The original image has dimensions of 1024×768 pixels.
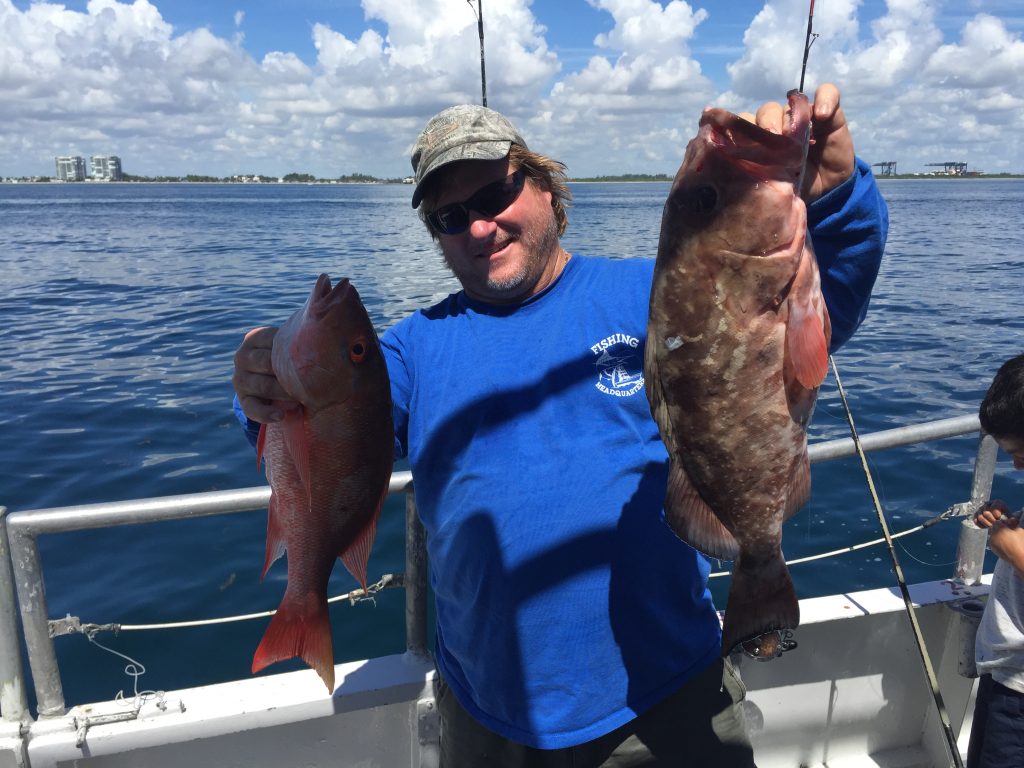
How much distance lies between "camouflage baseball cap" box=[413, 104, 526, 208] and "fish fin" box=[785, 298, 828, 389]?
121 cm

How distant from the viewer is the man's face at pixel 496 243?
2438mm

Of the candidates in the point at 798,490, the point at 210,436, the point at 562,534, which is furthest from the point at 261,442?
the point at 210,436

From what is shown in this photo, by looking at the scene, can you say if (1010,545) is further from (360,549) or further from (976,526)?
(360,549)

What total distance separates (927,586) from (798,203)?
8.97 ft

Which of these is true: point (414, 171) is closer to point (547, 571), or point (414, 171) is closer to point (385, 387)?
point (385, 387)

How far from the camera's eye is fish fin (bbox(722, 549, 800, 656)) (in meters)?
1.80

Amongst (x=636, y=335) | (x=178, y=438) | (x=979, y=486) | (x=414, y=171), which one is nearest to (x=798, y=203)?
(x=636, y=335)

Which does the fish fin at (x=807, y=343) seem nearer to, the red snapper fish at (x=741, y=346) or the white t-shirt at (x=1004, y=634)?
the red snapper fish at (x=741, y=346)

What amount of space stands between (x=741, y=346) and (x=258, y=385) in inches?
47.7

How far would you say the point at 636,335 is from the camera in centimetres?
231

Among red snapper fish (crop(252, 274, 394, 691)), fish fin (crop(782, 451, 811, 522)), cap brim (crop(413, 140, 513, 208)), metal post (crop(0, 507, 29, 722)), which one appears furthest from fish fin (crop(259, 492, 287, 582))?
fish fin (crop(782, 451, 811, 522))

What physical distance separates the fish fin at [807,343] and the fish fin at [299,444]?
120 centimetres

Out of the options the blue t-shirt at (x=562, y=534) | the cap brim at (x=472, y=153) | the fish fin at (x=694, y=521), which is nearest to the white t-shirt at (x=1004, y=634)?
the blue t-shirt at (x=562, y=534)

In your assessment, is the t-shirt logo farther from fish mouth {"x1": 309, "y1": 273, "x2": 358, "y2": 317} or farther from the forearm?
the forearm
